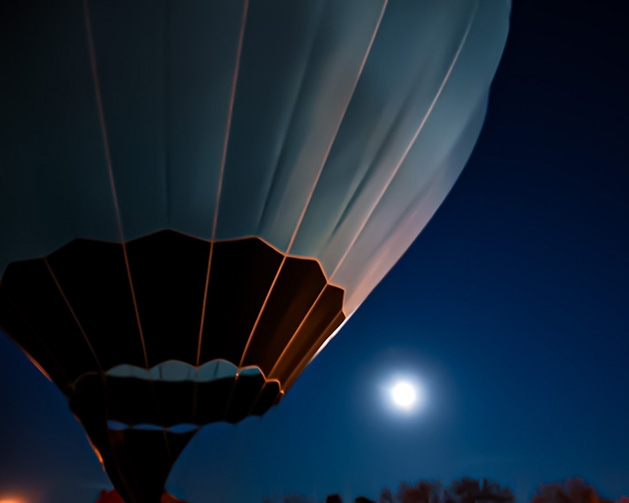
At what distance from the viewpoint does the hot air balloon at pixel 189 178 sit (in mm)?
1488

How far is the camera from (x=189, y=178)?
164 cm

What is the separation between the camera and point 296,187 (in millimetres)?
1800

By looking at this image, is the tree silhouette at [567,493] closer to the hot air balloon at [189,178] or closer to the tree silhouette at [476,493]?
the tree silhouette at [476,493]

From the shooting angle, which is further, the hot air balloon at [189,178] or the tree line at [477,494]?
the tree line at [477,494]

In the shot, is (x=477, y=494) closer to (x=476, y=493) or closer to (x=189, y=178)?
(x=476, y=493)

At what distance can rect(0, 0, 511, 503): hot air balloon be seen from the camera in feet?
4.88

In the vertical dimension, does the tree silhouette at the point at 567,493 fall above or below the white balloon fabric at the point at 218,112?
above

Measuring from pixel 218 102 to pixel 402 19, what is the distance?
29.8 inches

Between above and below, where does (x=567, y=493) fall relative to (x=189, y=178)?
above

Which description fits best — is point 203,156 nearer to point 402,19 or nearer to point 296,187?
point 296,187

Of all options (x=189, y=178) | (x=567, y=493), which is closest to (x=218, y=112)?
(x=189, y=178)

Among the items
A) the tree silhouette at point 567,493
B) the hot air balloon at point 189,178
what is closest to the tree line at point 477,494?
the tree silhouette at point 567,493

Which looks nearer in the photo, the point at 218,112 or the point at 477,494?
the point at 218,112

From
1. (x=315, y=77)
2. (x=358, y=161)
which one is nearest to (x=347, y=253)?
(x=358, y=161)
